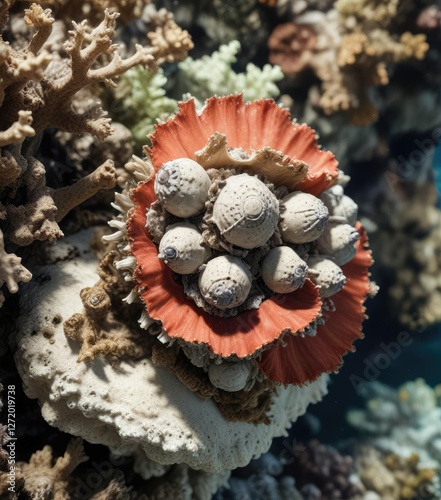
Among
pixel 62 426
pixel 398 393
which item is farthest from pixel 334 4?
pixel 398 393

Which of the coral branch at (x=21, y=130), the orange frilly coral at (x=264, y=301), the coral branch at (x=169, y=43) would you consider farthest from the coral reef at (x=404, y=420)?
the coral branch at (x=21, y=130)

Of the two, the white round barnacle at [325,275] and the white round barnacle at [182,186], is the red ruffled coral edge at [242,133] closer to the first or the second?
the white round barnacle at [182,186]

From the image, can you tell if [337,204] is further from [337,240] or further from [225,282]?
Answer: [225,282]

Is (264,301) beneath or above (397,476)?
above

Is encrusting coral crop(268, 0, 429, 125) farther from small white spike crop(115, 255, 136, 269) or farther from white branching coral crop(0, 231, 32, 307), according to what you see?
white branching coral crop(0, 231, 32, 307)

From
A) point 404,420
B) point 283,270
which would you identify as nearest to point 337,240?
point 283,270

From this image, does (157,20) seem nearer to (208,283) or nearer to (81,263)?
(81,263)
